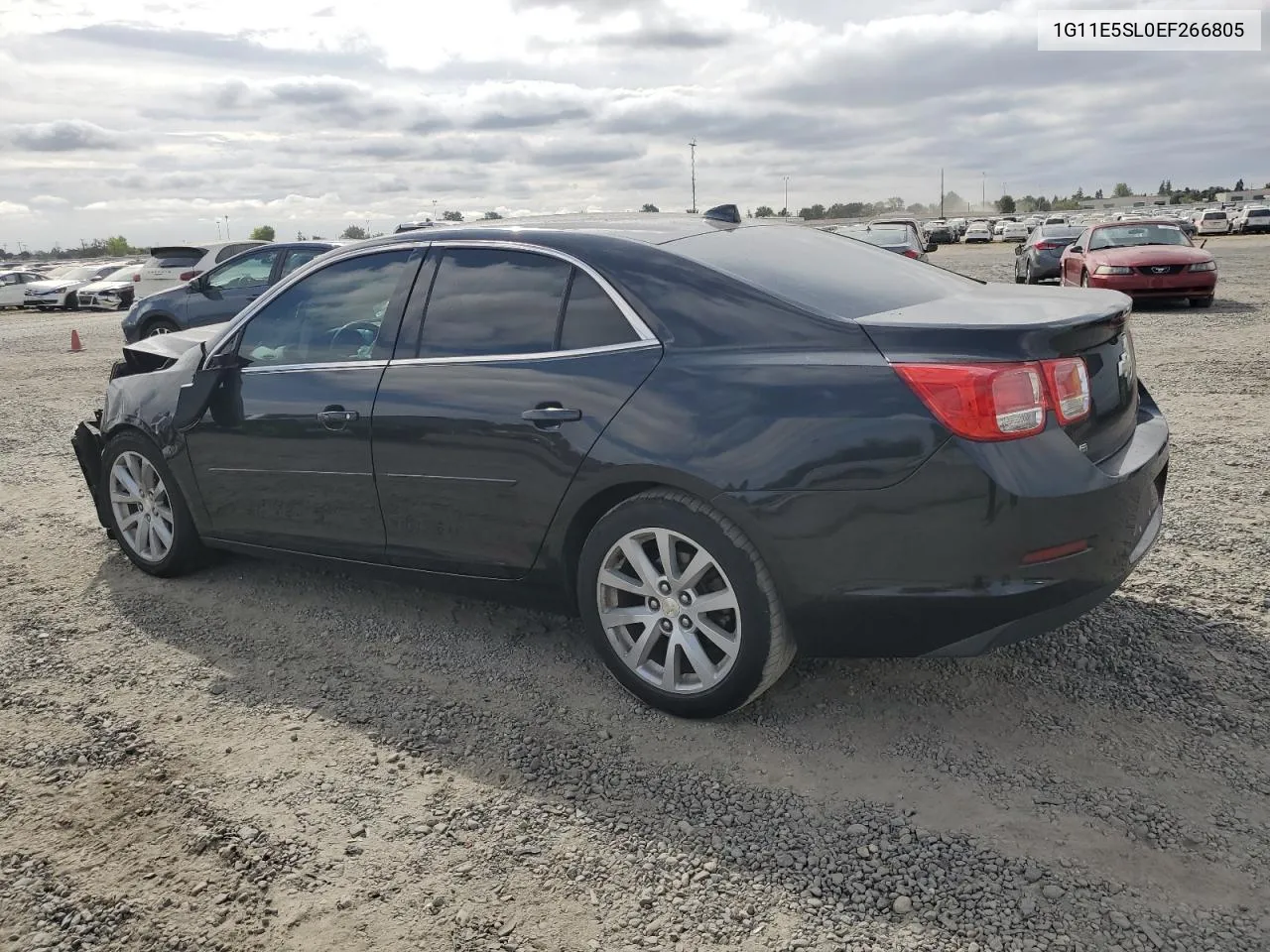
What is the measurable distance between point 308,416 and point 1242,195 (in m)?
136

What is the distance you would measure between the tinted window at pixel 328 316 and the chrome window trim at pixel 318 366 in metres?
0.02

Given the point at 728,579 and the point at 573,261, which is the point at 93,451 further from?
the point at 728,579

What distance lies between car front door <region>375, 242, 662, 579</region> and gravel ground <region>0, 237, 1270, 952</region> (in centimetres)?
57

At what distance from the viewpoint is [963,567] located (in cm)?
309

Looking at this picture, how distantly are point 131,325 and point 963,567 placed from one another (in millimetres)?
13773

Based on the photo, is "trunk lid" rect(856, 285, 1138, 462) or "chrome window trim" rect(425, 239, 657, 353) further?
"chrome window trim" rect(425, 239, 657, 353)

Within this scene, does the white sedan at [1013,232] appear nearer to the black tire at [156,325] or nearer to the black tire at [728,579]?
the black tire at [156,325]

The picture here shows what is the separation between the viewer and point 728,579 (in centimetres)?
338

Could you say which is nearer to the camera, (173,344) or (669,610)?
(669,610)

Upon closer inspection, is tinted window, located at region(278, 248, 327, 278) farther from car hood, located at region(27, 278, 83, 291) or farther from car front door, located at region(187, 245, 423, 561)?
car hood, located at region(27, 278, 83, 291)

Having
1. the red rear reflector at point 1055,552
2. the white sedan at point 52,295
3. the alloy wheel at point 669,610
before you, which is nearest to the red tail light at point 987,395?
the red rear reflector at point 1055,552

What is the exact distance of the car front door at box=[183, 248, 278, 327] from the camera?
13336mm

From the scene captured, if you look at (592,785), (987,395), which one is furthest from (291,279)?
(987,395)

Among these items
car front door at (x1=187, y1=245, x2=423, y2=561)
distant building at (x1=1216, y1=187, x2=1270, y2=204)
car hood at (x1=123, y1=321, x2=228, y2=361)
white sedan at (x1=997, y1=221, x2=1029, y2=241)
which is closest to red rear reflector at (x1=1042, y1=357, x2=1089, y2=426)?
car front door at (x1=187, y1=245, x2=423, y2=561)
